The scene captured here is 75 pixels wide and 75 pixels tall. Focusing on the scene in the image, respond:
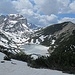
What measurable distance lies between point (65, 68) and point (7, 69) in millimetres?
6433

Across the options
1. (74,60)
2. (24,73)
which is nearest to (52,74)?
(24,73)

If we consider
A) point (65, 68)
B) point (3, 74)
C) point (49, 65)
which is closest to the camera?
point (3, 74)

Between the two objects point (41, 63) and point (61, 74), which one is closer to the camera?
point (61, 74)

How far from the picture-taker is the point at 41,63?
88.9 feet

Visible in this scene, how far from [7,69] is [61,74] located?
16.9ft

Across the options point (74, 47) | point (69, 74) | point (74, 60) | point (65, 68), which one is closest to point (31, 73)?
point (69, 74)

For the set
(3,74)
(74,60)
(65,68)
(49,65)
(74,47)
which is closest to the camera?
(3,74)

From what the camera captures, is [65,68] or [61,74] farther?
[65,68]

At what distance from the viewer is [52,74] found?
18719mm

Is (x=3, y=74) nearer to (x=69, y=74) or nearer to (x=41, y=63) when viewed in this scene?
(x=69, y=74)

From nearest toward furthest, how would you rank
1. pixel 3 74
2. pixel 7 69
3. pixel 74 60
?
pixel 3 74
pixel 7 69
pixel 74 60

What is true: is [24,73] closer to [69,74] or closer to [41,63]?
[69,74]

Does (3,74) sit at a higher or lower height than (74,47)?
lower

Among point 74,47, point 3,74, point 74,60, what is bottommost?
point 3,74
